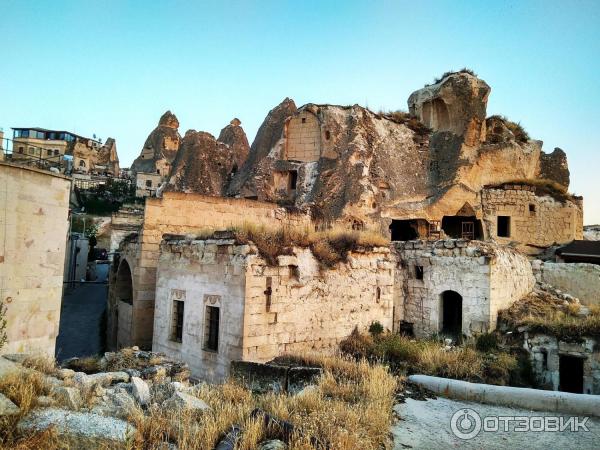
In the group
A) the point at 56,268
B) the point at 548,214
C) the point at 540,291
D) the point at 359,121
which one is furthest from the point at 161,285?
the point at 548,214

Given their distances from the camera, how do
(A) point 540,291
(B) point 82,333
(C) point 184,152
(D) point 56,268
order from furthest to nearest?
(C) point 184,152 → (B) point 82,333 → (A) point 540,291 → (D) point 56,268

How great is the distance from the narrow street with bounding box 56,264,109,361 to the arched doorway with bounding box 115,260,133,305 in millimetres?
2209

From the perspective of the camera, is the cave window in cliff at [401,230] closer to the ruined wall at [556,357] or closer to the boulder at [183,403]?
the ruined wall at [556,357]

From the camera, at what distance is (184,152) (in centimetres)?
2481

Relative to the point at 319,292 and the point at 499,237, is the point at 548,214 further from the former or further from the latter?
the point at 319,292

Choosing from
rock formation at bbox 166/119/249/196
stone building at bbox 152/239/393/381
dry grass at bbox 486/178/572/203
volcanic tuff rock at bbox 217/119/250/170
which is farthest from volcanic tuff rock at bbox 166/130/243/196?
dry grass at bbox 486/178/572/203

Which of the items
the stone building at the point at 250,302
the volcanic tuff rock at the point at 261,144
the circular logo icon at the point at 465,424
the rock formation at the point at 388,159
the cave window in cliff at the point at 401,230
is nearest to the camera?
the circular logo icon at the point at 465,424

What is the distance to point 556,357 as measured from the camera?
9.79m

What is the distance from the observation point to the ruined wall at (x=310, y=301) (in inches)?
336

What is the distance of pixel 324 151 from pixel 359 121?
2429 mm

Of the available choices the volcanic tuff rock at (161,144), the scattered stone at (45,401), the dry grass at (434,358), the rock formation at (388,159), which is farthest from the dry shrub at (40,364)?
the volcanic tuff rock at (161,144)

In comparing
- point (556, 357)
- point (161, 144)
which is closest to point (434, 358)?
point (556, 357)

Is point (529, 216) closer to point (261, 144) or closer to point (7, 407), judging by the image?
point (261, 144)

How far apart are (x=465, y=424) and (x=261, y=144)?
20.7 m
